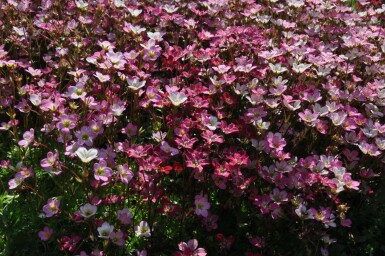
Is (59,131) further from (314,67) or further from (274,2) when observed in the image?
(274,2)

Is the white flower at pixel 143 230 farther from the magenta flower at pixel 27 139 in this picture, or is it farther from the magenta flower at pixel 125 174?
the magenta flower at pixel 27 139

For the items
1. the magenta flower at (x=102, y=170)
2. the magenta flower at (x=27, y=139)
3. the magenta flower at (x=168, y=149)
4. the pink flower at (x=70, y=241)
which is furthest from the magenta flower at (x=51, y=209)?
the magenta flower at (x=168, y=149)

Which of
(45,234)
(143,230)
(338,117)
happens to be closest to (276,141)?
(338,117)

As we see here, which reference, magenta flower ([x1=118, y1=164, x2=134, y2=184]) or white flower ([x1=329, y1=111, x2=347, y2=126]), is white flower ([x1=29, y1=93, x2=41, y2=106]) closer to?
magenta flower ([x1=118, y1=164, x2=134, y2=184])

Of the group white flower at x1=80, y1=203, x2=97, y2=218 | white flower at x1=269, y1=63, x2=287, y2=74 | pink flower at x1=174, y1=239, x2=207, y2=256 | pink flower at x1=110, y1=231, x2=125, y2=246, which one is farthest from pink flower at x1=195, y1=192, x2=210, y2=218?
white flower at x1=269, y1=63, x2=287, y2=74

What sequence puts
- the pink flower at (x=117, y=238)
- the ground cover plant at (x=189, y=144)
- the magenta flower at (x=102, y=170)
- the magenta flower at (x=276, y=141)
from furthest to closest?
the magenta flower at (x=276, y=141) < the ground cover plant at (x=189, y=144) < the magenta flower at (x=102, y=170) < the pink flower at (x=117, y=238)
